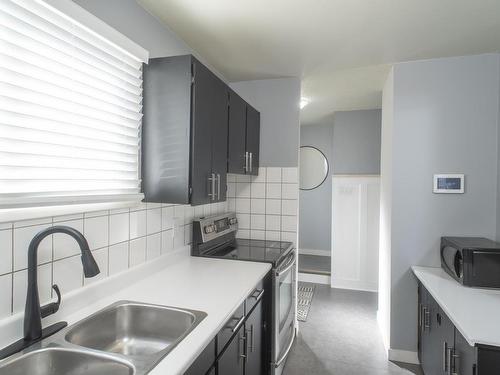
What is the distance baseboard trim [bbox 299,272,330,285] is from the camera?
398cm

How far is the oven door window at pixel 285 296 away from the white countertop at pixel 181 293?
27 centimetres

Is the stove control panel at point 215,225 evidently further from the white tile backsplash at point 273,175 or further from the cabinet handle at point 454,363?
the cabinet handle at point 454,363

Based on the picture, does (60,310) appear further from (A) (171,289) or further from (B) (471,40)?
(B) (471,40)

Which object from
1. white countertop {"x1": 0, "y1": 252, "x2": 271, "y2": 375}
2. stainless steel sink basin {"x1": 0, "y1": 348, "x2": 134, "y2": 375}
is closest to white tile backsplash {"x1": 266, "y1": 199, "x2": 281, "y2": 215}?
white countertop {"x1": 0, "y1": 252, "x2": 271, "y2": 375}

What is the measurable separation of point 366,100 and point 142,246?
2992mm

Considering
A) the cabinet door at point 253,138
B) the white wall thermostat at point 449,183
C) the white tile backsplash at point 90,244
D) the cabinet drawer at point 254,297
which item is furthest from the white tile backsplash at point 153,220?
the white wall thermostat at point 449,183

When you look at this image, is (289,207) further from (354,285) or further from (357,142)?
(354,285)

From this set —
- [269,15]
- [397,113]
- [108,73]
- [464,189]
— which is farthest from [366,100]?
[108,73]

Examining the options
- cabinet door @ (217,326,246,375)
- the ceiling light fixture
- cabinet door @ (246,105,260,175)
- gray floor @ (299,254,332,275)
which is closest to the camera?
cabinet door @ (217,326,246,375)

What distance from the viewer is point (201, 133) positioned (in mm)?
1598

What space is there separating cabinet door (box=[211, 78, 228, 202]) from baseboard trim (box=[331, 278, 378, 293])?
2644 mm

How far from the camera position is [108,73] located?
4.40 feet

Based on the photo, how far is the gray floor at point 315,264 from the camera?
4113 millimetres

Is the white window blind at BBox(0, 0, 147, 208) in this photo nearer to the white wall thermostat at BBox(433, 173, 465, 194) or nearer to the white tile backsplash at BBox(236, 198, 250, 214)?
the white tile backsplash at BBox(236, 198, 250, 214)
